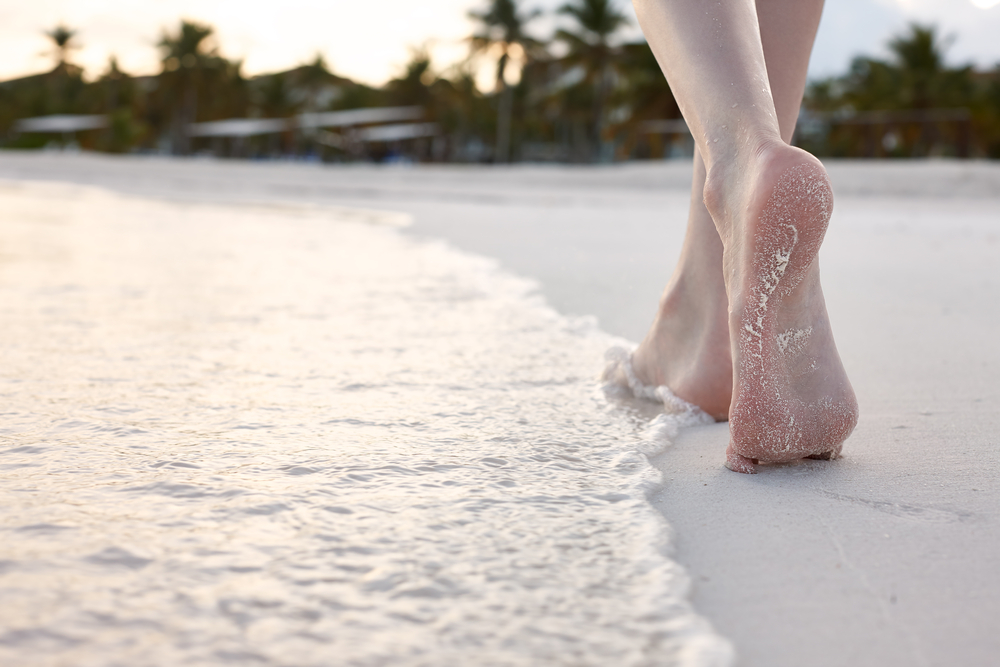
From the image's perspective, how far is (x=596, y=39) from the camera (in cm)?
3331

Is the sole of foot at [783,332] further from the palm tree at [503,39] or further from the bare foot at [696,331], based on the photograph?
the palm tree at [503,39]

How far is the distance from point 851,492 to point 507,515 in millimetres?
Answer: 345

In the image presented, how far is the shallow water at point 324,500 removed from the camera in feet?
1.84

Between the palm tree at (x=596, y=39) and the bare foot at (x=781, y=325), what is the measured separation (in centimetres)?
3236

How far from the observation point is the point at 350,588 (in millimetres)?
618

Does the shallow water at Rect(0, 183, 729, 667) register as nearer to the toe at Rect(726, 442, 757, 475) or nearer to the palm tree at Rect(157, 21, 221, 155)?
the toe at Rect(726, 442, 757, 475)

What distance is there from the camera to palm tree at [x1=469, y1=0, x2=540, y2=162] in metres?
36.2

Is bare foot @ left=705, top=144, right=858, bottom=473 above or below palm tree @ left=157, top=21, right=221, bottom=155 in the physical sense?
below

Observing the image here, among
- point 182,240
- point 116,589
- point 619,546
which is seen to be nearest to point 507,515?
point 619,546

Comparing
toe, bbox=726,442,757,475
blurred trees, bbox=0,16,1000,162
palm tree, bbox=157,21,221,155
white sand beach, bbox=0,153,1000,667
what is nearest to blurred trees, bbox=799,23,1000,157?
blurred trees, bbox=0,16,1000,162

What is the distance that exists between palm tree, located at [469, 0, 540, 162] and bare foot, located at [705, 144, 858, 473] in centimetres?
3535

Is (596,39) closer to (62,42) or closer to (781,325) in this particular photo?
(781,325)

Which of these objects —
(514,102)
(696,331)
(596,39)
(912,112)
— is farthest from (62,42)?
(696,331)

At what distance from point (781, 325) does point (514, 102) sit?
1531 inches
